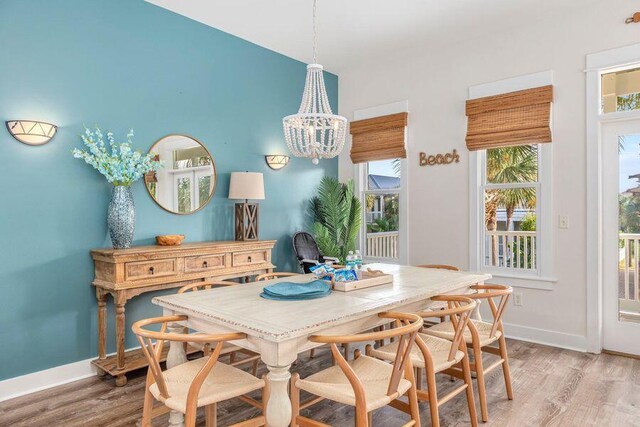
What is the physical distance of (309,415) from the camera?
8.40ft

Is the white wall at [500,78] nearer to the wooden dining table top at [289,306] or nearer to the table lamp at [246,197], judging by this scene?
the wooden dining table top at [289,306]

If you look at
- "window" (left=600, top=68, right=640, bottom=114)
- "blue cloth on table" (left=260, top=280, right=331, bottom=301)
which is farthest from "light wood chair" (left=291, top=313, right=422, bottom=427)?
"window" (left=600, top=68, right=640, bottom=114)

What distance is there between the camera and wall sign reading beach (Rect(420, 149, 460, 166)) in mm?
4520

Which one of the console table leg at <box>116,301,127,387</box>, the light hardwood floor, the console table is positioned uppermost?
the console table

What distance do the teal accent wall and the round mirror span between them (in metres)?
0.08

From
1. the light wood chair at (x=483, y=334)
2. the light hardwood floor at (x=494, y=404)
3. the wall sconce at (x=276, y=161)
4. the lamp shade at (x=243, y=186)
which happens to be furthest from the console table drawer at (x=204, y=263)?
the light wood chair at (x=483, y=334)

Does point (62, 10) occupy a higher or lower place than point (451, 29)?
lower

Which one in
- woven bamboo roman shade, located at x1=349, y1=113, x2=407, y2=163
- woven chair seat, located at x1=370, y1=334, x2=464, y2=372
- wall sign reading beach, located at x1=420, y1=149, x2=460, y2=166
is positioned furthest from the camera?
woven bamboo roman shade, located at x1=349, y1=113, x2=407, y2=163

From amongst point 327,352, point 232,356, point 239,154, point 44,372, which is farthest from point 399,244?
point 44,372

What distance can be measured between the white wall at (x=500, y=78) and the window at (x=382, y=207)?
273 millimetres

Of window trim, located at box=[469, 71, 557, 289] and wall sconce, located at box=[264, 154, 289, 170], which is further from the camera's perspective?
wall sconce, located at box=[264, 154, 289, 170]

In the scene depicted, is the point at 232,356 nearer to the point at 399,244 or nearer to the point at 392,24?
the point at 399,244

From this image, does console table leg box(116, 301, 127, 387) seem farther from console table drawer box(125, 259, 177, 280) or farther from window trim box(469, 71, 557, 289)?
window trim box(469, 71, 557, 289)

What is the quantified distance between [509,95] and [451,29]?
873 mm
